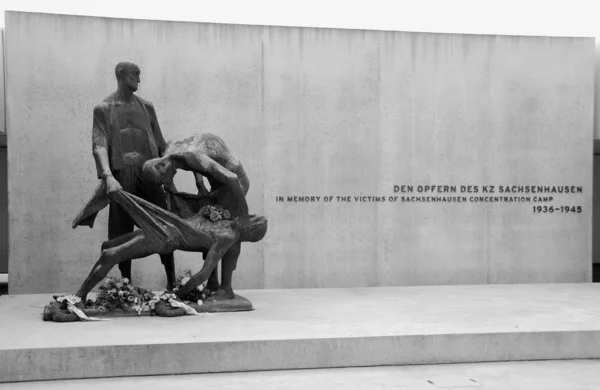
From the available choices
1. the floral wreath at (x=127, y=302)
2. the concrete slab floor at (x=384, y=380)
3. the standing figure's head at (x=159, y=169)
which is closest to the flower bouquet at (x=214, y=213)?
the standing figure's head at (x=159, y=169)

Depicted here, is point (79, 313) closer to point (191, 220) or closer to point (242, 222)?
point (191, 220)

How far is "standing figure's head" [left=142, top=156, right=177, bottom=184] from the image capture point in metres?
6.32

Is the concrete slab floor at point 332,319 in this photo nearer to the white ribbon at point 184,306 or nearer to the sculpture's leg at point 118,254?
the white ribbon at point 184,306

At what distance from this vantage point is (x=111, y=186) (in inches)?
244

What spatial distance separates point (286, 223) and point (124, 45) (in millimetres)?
2755

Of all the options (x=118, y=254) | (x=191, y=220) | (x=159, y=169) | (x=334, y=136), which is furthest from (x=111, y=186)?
(x=334, y=136)

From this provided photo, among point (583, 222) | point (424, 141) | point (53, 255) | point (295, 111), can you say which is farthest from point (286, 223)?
point (583, 222)

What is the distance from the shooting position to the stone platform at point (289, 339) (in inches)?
194

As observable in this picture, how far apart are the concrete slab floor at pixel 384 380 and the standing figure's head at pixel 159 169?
1.93 metres

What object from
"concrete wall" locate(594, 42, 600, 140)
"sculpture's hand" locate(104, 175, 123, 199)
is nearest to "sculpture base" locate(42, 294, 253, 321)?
"sculpture's hand" locate(104, 175, 123, 199)

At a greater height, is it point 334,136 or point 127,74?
point 127,74

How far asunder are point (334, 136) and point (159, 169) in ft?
9.84

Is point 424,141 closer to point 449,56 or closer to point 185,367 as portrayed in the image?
point 449,56

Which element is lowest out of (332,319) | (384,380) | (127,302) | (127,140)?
(384,380)
